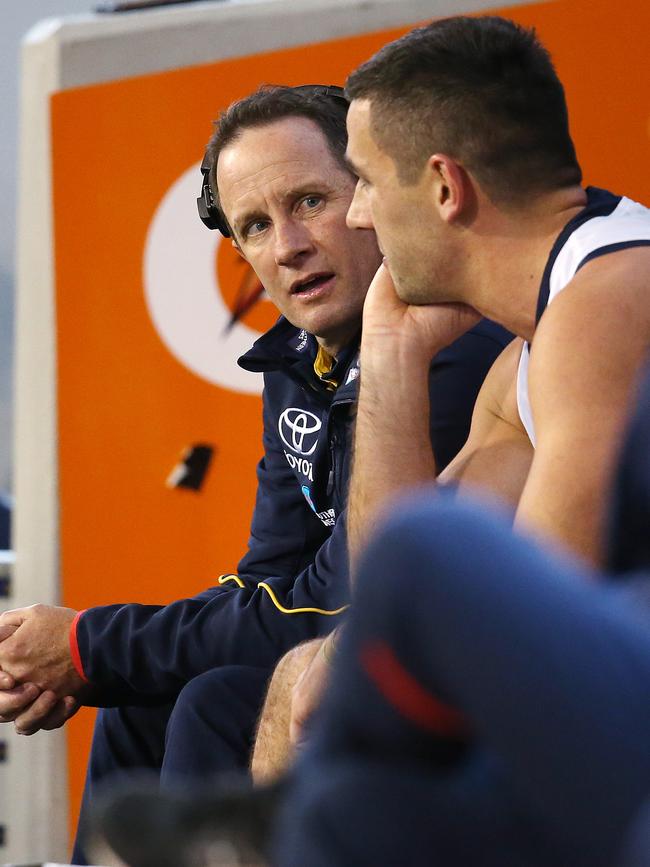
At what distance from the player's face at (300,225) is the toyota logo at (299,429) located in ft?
0.36

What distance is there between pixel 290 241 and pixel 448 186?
0.50 metres

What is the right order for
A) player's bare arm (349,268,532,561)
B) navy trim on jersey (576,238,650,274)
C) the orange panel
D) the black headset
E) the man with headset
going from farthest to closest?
the orange panel → the black headset → the man with headset → player's bare arm (349,268,532,561) → navy trim on jersey (576,238,650,274)

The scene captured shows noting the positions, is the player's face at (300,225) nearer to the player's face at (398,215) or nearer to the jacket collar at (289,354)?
the jacket collar at (289,354)

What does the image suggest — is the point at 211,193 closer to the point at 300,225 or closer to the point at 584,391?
the point at 300,225

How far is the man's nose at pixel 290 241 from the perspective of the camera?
66.4 inches

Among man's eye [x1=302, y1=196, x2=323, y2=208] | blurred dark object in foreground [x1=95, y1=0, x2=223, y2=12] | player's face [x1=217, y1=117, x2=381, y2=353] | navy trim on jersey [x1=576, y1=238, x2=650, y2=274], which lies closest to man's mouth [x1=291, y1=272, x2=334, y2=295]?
player's face [x1=217, y1=117, x2=381, y2=353]

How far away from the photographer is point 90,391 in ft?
7.24

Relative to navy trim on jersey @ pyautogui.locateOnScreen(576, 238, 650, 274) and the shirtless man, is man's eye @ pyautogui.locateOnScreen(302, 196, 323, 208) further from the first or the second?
navy trim on jersey @ pyautogui.locateOnScreen(576, 238, 650, 274)

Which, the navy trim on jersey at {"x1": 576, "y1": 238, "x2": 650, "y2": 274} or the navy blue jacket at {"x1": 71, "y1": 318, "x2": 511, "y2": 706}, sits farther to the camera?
the navy blue jacket at {"x1": 71, "y1": 318, "x2": 511, "y2": 706}

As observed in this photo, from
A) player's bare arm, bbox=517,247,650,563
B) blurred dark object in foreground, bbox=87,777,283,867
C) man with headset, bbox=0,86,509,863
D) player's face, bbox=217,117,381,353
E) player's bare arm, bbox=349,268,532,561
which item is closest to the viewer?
blurred dark object in foreground, bbox=87,777,283,867

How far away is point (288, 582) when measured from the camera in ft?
5.19

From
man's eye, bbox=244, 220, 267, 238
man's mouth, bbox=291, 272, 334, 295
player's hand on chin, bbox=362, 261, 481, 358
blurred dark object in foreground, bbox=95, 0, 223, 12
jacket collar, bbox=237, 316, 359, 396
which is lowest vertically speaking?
jacket collar, bbox=237, 316, 359, 396

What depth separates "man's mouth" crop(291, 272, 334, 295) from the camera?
167cm

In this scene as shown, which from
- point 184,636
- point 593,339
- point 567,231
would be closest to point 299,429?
point 184,636
